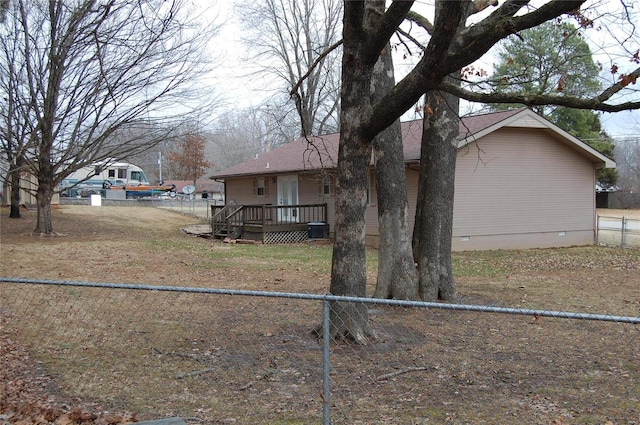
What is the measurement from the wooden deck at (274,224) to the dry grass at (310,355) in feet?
31.8

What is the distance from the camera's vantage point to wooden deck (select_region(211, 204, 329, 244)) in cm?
2242

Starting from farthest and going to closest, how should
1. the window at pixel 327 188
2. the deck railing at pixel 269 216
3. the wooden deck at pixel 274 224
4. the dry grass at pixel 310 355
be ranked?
the deck railing at pixel 269 216, the window at pixel 327 188, the wooden deck at pixel 274 224, the dry grass at pixel 310 355

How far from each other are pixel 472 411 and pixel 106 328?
5.00 metres

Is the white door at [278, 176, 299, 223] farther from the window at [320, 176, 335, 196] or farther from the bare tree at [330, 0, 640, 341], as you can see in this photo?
the bare tree at [330, 0, 640, 341]

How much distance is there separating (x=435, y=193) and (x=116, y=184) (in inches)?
1755

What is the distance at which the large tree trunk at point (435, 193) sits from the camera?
924 centimetres

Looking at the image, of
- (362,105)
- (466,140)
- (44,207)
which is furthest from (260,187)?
(362,105)

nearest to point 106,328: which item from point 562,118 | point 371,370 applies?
point 371,370

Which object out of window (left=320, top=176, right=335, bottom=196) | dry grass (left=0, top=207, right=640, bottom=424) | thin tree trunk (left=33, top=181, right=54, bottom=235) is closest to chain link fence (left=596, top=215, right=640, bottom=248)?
dry grass (left=0, top=207, right=640, bottom=424)

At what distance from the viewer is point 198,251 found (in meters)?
18.1

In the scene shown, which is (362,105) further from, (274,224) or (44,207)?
(274,224)

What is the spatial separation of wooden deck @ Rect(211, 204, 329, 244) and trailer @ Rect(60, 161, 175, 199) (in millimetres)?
22442

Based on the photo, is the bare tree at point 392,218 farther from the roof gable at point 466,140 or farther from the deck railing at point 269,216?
the deck railing at point 269,216

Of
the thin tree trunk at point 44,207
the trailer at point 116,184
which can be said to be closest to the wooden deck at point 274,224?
the thin tree trunk at point 44,207
